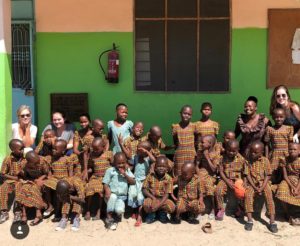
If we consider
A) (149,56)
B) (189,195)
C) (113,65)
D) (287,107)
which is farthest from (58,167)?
(287,107)

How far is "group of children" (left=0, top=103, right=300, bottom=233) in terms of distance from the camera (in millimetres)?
4809

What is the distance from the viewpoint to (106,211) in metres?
4.95

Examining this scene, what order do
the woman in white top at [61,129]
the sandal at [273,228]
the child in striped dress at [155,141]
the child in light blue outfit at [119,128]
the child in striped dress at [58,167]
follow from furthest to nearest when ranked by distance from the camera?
the woman in white top at [61,129], the child in light blue outfit at [119,128], the child in striped dress at [155,141], the child in striped dress at [58,167], the sandal at [273,228]

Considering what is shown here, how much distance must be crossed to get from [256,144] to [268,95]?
199 cm

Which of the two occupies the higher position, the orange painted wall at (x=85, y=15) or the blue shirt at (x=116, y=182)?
the orange painted wall at (x=85, y=15)

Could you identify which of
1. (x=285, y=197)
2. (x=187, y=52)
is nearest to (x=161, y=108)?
(x=187, y=52)

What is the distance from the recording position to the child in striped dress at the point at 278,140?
5.10 metres

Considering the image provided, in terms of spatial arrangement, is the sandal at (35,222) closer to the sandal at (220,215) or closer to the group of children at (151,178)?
the group of children at (151,178)

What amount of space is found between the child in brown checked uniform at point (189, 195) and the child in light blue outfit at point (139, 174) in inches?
16.1

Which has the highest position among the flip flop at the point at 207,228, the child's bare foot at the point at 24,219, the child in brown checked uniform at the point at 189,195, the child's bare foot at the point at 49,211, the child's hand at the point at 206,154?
the child's hand at the point at 206,154

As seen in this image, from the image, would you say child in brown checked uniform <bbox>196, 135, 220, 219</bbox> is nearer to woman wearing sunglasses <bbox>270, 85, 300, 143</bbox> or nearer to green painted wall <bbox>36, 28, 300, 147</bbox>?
woman wearing sunglasses <bbox>270, 85, 300, 143</bbox>

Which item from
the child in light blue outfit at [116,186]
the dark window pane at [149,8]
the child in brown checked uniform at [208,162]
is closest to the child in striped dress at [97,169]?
the child in light blue outfit at [116,186]

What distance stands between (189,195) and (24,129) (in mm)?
2227

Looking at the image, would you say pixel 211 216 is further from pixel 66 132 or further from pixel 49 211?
pixel 66 132
